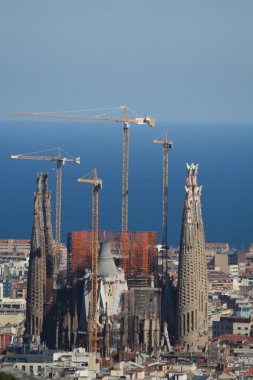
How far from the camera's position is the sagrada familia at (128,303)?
260 feet

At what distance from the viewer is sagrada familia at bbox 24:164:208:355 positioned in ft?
260

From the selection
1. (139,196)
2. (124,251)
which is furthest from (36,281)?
(139,196)

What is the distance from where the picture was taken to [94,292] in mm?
79500

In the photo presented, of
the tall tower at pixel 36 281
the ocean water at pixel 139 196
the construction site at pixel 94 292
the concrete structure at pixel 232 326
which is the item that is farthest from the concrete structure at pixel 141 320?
the ocean water at pixel 139 196

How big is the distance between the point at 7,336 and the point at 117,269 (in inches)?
154

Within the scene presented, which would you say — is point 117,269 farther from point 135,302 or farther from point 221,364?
point 221,364

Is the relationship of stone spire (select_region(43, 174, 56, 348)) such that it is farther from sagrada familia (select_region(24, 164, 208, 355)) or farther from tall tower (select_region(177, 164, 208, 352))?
tall tower (select_region(177, 164, 208, 352))

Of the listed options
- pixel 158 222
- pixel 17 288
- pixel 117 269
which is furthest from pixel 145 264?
pixel 158 222

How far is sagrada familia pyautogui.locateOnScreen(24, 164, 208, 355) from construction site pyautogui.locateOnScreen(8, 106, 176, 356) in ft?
0.10

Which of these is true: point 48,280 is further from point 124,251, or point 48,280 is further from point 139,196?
point 139,196

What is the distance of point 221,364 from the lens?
74.1 m

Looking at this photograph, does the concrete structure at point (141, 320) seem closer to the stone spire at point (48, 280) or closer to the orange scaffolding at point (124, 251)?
the orange scaffolding at point (124, 251)

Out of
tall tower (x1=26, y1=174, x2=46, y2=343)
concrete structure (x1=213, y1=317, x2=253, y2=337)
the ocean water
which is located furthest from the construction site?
the ocean water

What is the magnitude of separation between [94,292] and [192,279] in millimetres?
3130
